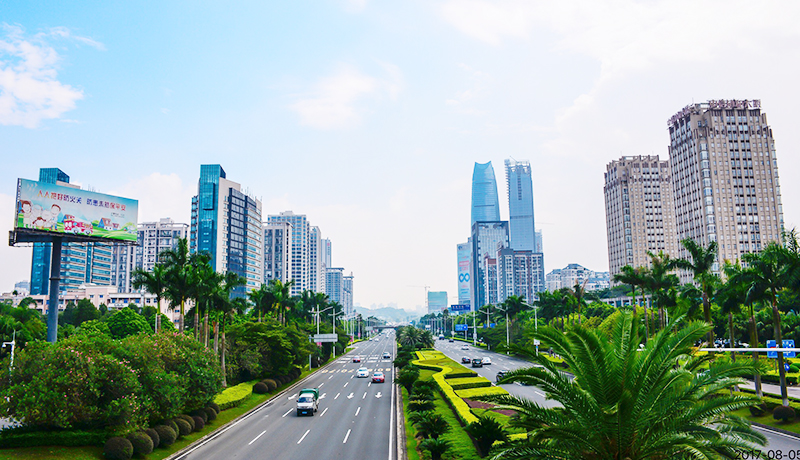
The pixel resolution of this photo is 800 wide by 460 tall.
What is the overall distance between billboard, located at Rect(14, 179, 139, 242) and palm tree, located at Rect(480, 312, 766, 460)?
176 feet

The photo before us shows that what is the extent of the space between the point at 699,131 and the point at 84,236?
465ft

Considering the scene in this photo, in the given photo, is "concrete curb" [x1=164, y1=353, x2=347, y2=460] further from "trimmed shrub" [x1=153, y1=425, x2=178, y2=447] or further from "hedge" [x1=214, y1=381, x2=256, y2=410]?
"hedge" [x1=214, y1=381, x2=256, y2=410]

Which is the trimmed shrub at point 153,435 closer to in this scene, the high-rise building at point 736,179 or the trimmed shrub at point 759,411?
the trimmed shrub at point 759,411

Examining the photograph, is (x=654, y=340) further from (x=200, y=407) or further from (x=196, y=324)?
(x=196, y=324)

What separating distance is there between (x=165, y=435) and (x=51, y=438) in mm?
5227

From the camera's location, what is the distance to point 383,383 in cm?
6088

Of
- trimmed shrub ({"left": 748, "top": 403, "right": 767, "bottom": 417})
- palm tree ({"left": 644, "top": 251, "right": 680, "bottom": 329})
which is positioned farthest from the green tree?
trimmed shrub ({"left": 748, "top": 403, "right": 767, "bottom": 417})

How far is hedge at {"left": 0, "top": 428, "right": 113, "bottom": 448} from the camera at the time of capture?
25.2 meters

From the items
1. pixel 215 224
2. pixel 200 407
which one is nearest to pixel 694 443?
pixel 200 407

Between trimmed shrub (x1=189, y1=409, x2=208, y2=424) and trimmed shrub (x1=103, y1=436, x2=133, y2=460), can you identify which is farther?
trimmed shrub (x1=189, y1=409, x2=208, y2=424)

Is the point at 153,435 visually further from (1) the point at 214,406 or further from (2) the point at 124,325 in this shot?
(2) the point at 124,325

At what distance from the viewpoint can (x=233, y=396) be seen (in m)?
42.3

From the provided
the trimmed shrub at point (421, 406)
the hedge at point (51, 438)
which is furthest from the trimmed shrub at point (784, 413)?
the hedge at point (51, 438)

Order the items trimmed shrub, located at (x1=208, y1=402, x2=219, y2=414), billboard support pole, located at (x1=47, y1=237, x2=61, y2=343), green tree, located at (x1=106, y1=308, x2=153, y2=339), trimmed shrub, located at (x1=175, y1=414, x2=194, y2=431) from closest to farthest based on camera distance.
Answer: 1. trimmed shrub, located at (x1=175, y1=414, x2=194, y2=431)
2. trimmed shrub, located at (x1=208, y1=402, x2=219, y2=414)
3. billboard support pole, located at (x1=47, y1=237, x2=61, y2=343)
4. green tree, located at (x1=106, y1=308, x2=153, y2=339)
